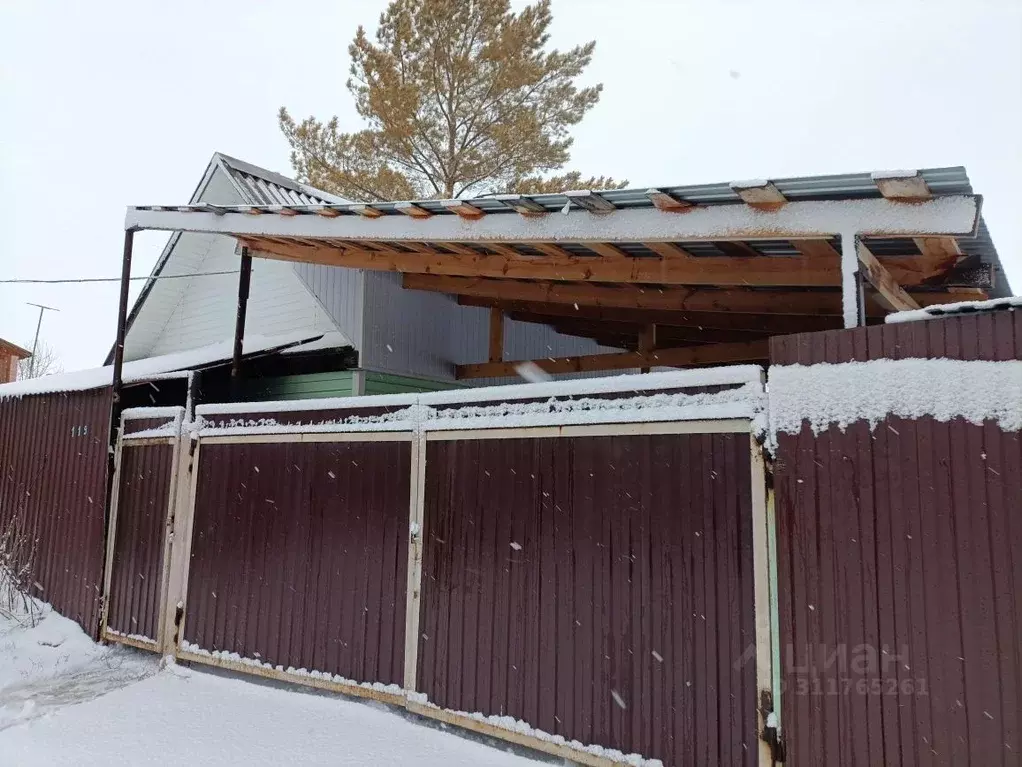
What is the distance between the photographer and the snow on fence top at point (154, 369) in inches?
325

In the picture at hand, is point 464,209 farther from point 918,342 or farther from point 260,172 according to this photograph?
point 260,172

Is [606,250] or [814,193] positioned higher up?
[606,250]

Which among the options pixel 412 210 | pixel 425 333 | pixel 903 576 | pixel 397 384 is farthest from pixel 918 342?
pixel 425 333

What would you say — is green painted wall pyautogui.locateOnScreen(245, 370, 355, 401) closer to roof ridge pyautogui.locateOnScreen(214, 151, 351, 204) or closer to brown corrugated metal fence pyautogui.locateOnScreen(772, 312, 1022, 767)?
roof ridge pyautogui.locateOnScreen(214, 151, 351, 204)

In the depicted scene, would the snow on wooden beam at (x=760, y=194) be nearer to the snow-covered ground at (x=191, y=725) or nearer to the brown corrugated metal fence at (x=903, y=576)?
the brown corrugated metal fence at (x=903, y=576)

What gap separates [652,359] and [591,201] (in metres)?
3.97

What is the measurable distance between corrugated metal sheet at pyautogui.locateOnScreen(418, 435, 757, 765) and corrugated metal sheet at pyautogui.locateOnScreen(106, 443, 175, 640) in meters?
3.38

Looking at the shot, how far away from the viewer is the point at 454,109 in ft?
54.0

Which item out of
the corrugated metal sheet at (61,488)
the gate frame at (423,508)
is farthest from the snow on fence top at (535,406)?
the corrugated metal sheet at (61,488)

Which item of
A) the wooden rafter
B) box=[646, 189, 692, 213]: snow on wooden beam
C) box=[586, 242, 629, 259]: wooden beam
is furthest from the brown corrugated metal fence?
the wooden rafter

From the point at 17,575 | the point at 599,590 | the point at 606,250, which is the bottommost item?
the point at 17,575

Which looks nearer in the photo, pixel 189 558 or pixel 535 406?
pixel 535 406

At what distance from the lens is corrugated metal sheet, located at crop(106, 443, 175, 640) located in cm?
704

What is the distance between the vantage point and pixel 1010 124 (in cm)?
2866
